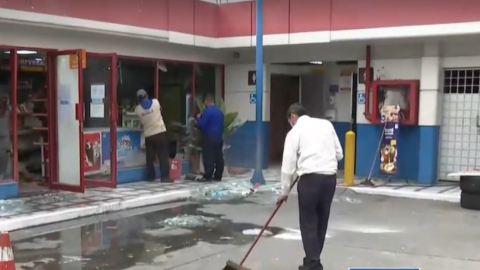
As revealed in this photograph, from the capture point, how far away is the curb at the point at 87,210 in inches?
339

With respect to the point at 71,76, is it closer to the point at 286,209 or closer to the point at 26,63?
the point at 26,63

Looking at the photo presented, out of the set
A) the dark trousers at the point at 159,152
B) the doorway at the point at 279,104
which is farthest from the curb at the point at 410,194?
the doorway at the point at 279,104

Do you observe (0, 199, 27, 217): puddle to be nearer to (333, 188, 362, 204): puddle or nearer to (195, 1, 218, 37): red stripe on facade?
(333, 188, 362, 204): puddle

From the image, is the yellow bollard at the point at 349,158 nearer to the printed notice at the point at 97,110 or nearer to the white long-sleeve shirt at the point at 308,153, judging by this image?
the printed notice at the point at 97,110

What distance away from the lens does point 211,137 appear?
12.6 metres

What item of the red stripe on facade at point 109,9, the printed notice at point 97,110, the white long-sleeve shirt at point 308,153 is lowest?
the white long-sleeve shirt at point 308,153

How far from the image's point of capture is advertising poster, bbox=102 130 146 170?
12471mm

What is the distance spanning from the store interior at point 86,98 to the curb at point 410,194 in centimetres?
427

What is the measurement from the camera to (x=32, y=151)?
12.1 m

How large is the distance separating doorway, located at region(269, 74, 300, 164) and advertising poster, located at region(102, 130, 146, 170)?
3922mm

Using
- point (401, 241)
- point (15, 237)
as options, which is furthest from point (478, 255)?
point (15, 237)

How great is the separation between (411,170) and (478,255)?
5.77 meters

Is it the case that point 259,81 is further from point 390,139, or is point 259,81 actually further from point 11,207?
point 11,207

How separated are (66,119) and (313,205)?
6.17 m
